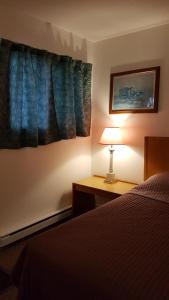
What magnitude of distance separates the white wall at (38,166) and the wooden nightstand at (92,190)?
179 mm

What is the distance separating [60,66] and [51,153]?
3.18ft

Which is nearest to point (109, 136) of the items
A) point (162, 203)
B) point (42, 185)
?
point (42, 185)

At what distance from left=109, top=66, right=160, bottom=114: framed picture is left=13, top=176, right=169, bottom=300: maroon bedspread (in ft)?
4.57

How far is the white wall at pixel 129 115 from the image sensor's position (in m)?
Answer: 2.54

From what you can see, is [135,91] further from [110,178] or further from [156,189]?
[156,189]

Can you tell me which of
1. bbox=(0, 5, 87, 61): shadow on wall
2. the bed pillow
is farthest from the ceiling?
the bed pillow

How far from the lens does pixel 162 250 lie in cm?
121

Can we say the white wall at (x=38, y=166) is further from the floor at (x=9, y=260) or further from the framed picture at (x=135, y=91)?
the framed picture at (x=135, y=91)

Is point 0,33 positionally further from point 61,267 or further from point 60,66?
point 61,267

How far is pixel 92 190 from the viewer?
2.69 m

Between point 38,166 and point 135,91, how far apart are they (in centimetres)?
137

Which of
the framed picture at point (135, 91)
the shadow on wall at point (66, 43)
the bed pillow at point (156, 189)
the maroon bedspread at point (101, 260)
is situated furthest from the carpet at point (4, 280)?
the shadow on wall at point (66, 43)

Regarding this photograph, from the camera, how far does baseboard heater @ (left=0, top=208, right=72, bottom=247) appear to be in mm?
2354

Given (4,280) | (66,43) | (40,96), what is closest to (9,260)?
(4,280)
